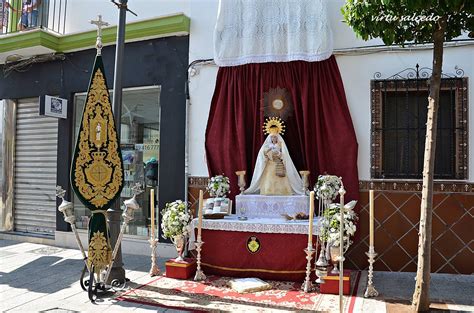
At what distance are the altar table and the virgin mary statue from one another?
23.8 inches

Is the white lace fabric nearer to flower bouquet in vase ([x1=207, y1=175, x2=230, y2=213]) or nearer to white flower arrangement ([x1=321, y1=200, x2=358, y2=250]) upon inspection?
flower bouquet in vase ([x1=207, y1=175, x2=230, y2=213])

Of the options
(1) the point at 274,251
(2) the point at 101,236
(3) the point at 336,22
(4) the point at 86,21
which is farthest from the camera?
(4) the point at 86,21

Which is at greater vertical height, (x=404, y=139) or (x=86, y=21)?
(x=86, y=21)

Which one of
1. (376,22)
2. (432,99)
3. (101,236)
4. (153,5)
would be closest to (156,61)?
(153,5)

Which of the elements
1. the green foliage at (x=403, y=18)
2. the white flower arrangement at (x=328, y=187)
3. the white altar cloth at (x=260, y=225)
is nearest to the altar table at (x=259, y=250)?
the white altar cloth at (x=260, y=225)

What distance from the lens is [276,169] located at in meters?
6.78

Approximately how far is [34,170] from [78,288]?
4636 millimetres

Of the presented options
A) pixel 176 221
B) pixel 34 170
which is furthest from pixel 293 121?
pixel 34 170

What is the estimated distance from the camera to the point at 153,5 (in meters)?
8.28

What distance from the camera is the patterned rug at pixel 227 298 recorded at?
504cm

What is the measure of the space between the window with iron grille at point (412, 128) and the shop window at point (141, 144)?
4.13 m

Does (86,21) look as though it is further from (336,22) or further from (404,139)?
(404,139)

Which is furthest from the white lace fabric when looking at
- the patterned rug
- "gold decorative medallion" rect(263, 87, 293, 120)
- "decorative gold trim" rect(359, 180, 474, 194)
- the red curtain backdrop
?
the patterned rug

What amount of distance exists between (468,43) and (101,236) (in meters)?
6.10
